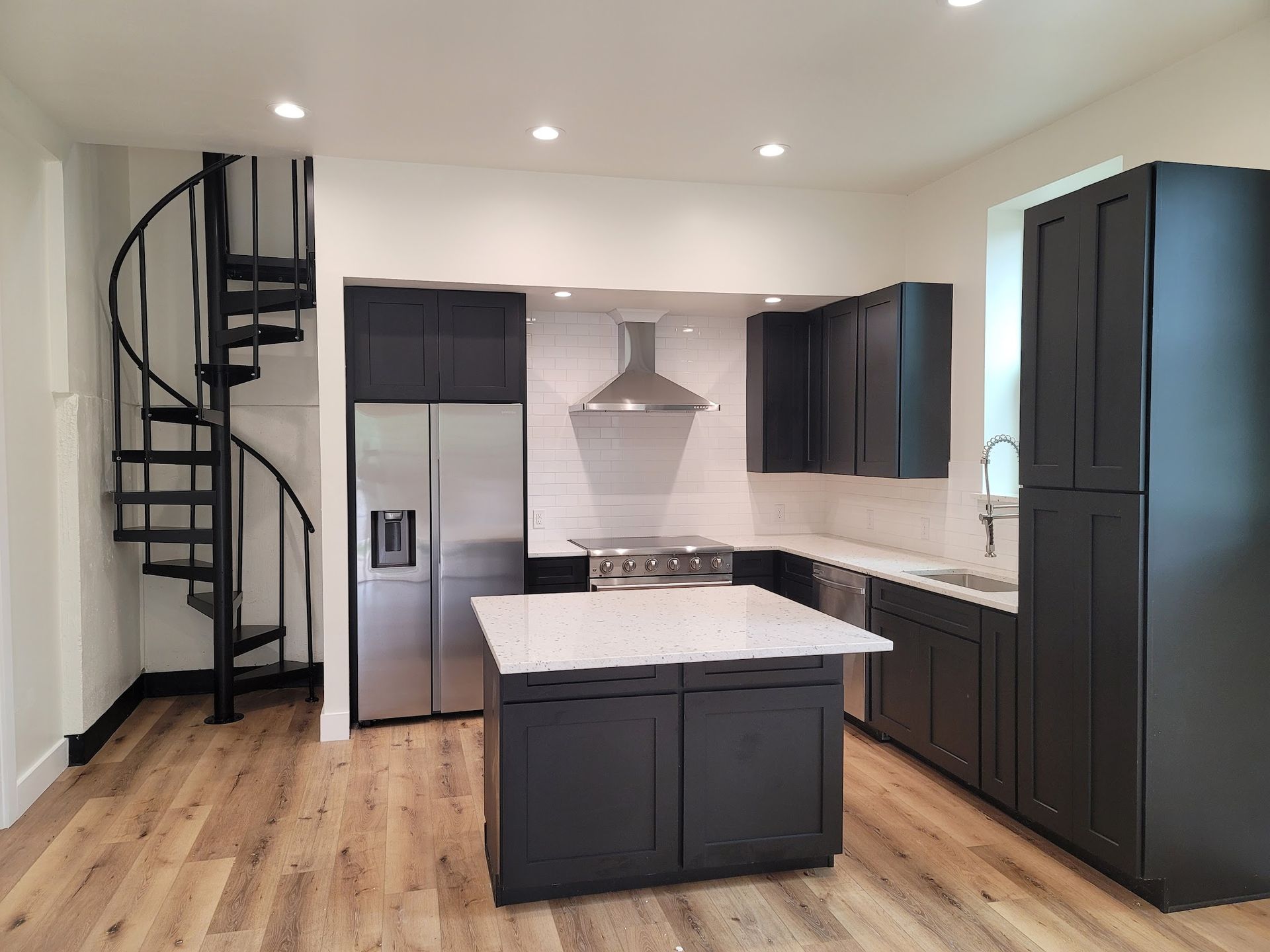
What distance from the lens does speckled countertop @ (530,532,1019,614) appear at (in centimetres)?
350

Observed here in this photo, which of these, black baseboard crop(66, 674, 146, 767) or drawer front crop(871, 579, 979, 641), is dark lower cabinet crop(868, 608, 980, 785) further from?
black baseboard crop(66, 674, 146, 767)

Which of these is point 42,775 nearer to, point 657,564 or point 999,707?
point 657,564

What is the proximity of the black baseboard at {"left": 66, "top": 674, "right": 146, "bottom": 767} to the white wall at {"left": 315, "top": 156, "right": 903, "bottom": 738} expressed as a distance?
103 cm

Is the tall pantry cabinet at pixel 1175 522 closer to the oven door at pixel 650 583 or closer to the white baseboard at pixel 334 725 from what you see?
the oven door at pixel 650 583

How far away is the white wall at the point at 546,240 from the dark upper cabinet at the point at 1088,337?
185cm

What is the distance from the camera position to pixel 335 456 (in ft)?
14.3

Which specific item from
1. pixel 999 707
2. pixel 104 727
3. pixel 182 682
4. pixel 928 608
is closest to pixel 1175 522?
pixel 999 707

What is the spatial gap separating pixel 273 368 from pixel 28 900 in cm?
314

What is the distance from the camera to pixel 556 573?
4.83 m

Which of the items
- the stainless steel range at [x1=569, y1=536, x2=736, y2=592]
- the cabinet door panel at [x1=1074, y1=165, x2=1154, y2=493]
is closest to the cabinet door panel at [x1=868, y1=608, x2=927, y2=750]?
the stainless steel range at [x1=569, y1=536, x2=736, y2=592]

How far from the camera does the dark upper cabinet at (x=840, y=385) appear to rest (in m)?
4.87

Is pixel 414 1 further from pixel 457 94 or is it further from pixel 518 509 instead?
pixel 518 509

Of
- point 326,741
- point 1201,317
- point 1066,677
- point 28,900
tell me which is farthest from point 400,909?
point 1201,317

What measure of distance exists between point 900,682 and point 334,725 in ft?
9.04
